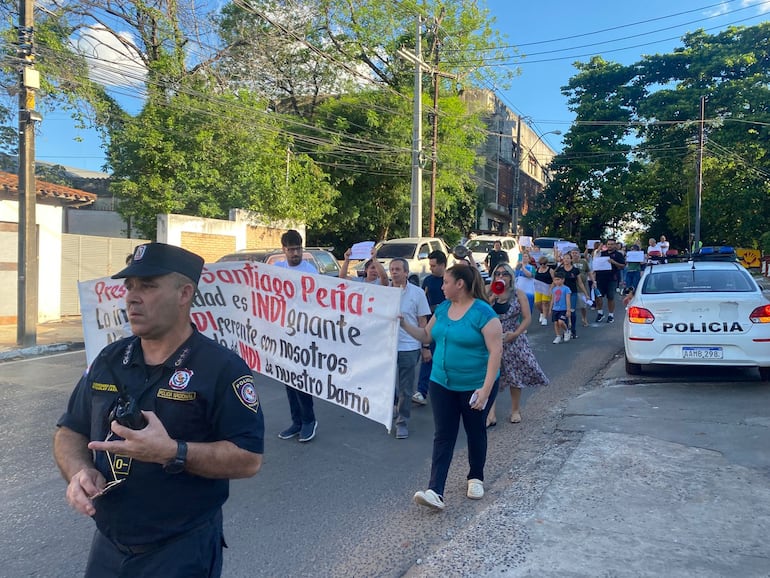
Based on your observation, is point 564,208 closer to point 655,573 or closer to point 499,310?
point 499,310

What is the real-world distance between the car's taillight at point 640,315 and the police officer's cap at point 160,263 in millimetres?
6824

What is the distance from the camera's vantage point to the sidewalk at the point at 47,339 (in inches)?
448

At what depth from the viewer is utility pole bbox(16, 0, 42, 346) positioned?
38.9ft

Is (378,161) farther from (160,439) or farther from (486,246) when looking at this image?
(160,439)

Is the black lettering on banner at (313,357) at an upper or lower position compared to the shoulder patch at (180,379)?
lower

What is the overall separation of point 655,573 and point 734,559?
0.53 m

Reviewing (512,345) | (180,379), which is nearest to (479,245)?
(512,345)

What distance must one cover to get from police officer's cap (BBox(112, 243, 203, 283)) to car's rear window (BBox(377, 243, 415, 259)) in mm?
17853

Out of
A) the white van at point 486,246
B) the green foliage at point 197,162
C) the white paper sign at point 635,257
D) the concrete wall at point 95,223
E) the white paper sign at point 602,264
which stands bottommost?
the white paper sign at point 602,264

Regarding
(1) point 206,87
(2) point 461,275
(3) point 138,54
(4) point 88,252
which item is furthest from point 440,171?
(2) point 461,275

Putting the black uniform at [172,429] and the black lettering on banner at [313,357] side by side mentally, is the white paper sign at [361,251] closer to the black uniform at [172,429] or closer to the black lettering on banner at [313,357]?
the black lettering on banner at [313,357]

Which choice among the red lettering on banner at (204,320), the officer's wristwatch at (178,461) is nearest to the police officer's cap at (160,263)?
the officer's wristwatch at (178,461)

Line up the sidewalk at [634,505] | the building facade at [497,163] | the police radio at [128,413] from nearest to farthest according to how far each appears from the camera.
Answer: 1. the police radio at [128,413]
2. the sidewalk at [634,505]
3. the building facade at [497,163]

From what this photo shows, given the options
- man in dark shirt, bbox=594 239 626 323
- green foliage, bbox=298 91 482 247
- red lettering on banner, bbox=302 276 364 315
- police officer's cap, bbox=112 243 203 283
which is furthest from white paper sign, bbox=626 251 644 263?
green foliage, bbox=298 91 482 247
